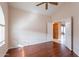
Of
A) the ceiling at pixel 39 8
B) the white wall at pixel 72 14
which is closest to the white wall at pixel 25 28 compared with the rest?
the ceiling at pixel 39 8

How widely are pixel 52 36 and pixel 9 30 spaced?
2.66ft

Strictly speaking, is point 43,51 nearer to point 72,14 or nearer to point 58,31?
point 58,31

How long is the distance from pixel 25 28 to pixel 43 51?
0.54 m

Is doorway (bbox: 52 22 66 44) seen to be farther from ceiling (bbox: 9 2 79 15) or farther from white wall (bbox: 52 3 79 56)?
ceiling (bbox: 9 2 79 15)

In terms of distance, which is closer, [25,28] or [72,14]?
[25,28]

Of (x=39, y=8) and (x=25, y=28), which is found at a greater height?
(x=39, y=8)

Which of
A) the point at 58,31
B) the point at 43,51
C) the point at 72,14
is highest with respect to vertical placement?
the point at 72,14

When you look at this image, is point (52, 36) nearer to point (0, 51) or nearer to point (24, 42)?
point (24, 42)

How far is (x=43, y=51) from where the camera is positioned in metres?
2.02

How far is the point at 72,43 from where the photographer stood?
2.16 meters

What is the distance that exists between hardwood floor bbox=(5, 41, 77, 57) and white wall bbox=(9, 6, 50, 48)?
3.3 inches

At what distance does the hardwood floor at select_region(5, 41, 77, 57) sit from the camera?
187 centimetres

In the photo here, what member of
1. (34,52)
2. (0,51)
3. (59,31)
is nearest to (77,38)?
(59,31)

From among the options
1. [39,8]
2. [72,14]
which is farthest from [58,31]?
[39,8]
